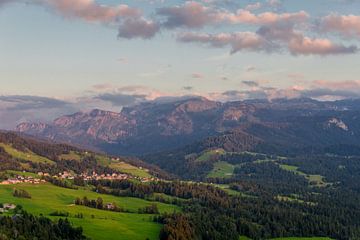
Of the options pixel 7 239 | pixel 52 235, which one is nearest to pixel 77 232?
pixel 52 235

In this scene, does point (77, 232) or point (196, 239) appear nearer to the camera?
point (77, 232)

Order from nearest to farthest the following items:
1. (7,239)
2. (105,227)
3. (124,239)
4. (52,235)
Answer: (7,239) < (52,235) < (124,239) < (105,227)

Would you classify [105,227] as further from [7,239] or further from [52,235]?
[7,239]

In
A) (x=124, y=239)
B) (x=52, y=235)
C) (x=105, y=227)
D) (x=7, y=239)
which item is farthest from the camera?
(x=105, y=227)

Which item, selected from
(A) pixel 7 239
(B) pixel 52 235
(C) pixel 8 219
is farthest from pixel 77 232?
(A) pixel 7 239

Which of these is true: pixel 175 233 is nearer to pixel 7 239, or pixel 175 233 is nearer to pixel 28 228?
pixel 28 228

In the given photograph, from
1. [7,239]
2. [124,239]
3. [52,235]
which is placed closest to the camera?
[7,239]
